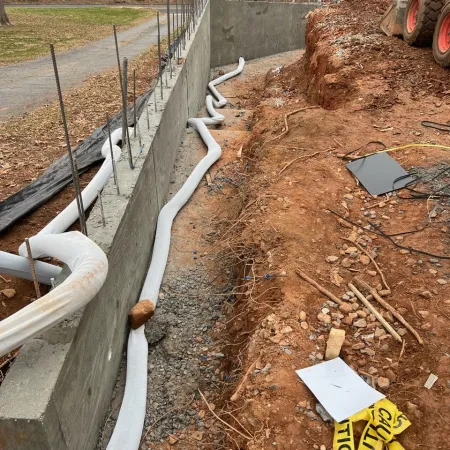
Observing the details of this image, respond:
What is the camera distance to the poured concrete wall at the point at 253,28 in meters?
14.6

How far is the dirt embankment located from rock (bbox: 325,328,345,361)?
0.08 metres

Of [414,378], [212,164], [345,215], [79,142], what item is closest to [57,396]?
[414,378]

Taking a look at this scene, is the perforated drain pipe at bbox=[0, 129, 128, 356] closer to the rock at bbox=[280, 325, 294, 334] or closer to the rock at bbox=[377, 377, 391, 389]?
the rock at bbox=[280, 325, 294, 334]

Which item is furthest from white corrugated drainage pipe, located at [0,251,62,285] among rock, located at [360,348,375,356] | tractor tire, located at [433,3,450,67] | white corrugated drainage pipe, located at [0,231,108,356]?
tractor tire, located at [433,3,450,67]

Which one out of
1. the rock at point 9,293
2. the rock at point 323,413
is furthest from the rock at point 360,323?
the rock at point 9,293

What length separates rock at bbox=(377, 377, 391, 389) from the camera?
2.93 m

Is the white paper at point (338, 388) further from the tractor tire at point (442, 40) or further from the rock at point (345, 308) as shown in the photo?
the tractor tire at point (442, 40)

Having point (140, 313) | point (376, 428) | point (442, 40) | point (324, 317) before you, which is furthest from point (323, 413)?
point (442, 40)

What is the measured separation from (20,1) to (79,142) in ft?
87.9

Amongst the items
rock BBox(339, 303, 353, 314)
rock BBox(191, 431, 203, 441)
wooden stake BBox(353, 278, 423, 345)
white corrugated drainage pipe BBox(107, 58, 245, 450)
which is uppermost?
wooden stake BBox(353, 278, 423, 345)

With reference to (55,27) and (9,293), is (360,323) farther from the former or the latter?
(55,27)

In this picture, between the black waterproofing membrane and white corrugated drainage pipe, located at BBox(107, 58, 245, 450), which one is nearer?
white corrugated drainage pipe, located at BBox(107, 58, 245, 450)

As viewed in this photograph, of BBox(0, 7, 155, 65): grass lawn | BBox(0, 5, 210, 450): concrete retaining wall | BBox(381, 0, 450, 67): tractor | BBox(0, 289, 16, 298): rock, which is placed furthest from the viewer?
BBox(0, 7, 155, 65): grass lawn

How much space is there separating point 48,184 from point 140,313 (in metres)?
2.68
